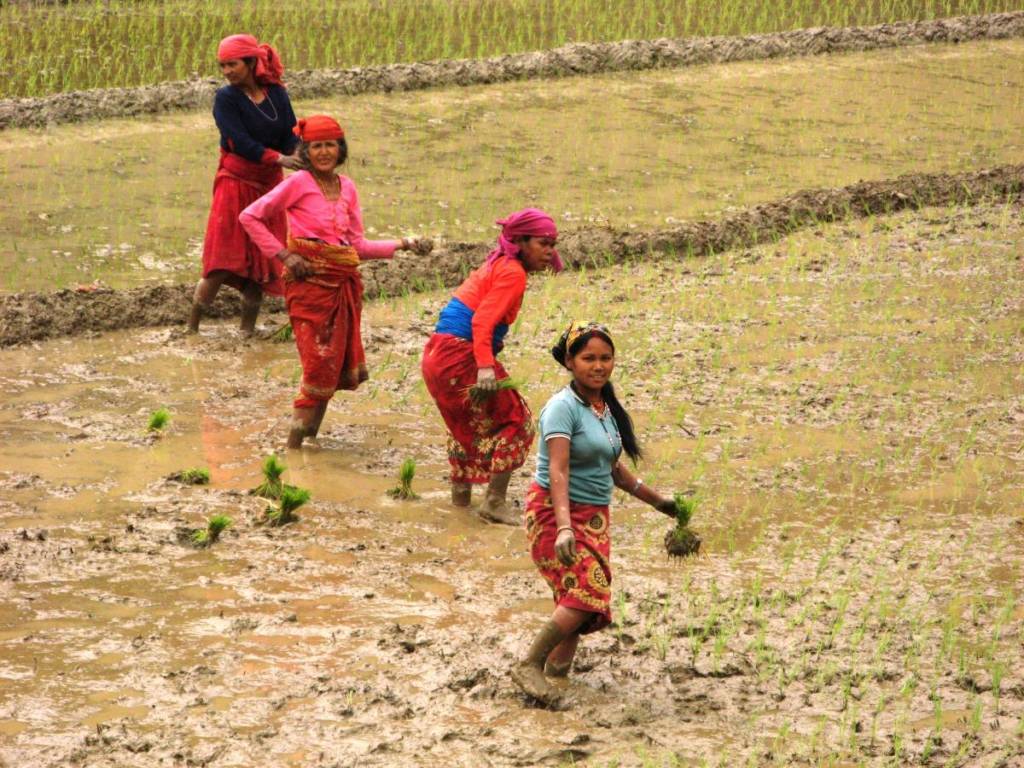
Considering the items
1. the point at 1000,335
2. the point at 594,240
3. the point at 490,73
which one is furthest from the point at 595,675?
the point at 490,73

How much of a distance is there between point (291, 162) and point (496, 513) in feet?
7.27

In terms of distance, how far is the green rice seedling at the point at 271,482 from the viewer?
5594 millimetres

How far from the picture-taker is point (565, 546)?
412 cm

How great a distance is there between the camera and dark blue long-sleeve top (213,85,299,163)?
7.36m

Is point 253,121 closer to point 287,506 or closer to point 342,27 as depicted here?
point 287,506

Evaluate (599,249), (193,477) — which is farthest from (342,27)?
(193,477)

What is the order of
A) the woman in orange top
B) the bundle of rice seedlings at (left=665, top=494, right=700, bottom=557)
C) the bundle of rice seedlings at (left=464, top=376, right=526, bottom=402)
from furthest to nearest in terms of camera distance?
the woman in orange top, the bundle of rice seedlings at (left=464, top=376, right=526, bottom=402), the bundle of rice seedlings at (left=665, top=494, right=700, bottom=557)

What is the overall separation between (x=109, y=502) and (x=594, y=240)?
4.38 meters

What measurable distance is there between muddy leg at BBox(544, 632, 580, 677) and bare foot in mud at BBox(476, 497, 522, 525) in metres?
1.28

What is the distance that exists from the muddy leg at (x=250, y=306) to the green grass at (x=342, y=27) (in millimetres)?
4657

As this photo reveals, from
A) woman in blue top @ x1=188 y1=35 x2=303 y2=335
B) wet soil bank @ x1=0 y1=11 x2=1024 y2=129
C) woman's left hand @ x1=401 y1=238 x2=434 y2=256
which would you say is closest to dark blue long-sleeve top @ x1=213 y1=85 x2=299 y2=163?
woman in blue top @ x1=188 y1=35 x2=303 y2=335

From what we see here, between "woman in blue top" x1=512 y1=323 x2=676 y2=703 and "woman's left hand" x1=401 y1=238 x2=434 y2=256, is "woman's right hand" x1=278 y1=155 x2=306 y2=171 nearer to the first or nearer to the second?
"woman's left hand" x1=401 y1=238 x2=434 y2=256

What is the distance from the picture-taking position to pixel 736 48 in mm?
14414

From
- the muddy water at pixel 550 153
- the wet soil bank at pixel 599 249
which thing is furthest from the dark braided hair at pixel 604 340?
the muddy water at pixel 550 153
